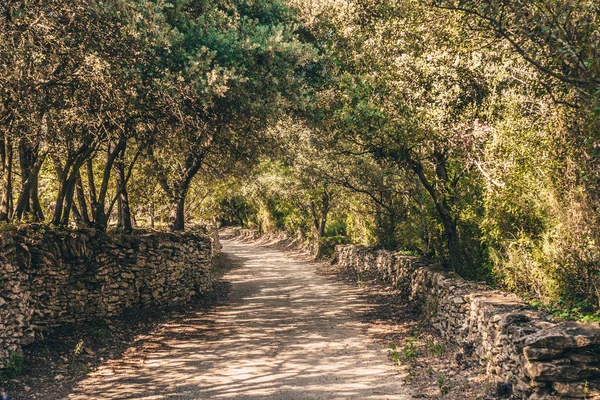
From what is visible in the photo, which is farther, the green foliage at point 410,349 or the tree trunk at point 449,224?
the tree trunk at point 449,224

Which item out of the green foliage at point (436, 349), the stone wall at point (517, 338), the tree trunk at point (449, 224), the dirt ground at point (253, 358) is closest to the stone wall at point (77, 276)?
the dirt ground at point (253, 358)

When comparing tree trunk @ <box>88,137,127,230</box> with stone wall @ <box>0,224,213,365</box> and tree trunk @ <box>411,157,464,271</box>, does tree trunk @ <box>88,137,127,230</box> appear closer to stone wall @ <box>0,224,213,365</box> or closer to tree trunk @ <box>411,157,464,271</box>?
stone wall @ <box>0,224,213,365</box>

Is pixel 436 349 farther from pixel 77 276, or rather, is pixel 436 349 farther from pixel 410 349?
pixel 77 276

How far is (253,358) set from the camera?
10453 mm

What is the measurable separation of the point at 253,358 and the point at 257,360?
0.19 meters

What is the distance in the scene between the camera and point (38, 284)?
34.3 feet

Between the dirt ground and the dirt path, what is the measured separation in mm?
20

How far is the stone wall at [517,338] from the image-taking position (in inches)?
259

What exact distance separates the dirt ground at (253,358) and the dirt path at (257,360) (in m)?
0.02

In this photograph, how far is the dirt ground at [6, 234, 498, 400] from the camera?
331 inches

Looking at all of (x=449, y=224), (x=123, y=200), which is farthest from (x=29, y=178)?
(x=449, y=224)

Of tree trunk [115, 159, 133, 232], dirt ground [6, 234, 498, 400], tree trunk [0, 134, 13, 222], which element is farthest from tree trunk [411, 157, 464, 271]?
tree trunk [0, 134, 13, 222]

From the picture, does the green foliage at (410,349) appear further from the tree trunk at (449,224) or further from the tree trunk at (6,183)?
the tree trunk at (6,183)

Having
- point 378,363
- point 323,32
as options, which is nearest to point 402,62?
point 323,32
